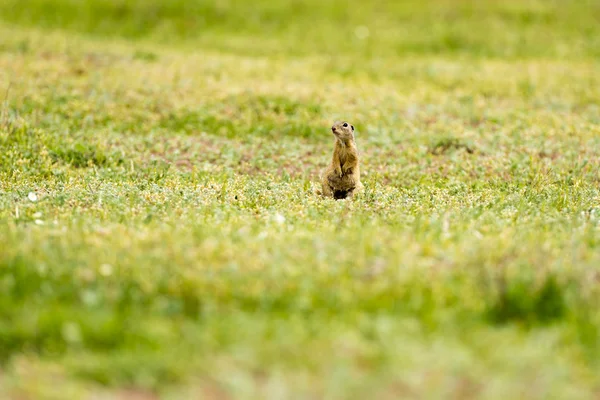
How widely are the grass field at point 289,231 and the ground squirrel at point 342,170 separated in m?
0.37

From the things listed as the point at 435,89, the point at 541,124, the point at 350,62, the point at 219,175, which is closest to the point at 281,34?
the point at 350,62

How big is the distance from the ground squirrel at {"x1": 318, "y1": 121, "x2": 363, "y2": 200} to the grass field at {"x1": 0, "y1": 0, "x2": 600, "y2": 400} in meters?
0.37

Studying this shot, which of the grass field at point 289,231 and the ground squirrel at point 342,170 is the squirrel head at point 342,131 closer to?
A: the ground squirrel at point 342,170

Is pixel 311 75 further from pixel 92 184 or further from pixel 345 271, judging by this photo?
pixel 345 271

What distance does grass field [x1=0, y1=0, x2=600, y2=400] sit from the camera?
6.16 metres

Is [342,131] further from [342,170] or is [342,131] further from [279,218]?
[279,218]

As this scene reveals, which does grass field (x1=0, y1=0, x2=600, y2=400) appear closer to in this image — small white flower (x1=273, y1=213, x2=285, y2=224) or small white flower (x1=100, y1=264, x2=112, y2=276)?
small white flower (x1=100, y1=264, x2=112, y2=276)

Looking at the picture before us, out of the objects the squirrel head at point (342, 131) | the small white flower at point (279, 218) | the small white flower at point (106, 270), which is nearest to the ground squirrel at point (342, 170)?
the squirrel head at point (342, 131)

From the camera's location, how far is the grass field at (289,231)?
6164 mm

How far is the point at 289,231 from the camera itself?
29.4 feet

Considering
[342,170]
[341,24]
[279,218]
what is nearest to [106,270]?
[279,218]

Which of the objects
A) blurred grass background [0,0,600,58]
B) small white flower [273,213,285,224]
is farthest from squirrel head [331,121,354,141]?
blurred grass background [0,0,600,58]

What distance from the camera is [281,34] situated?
1197 inches

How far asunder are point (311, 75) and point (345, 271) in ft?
54.8
